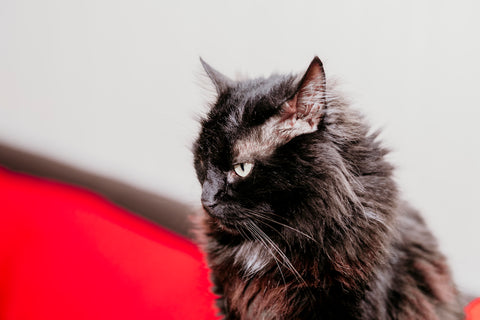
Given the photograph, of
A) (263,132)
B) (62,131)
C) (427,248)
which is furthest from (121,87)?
(427,248)

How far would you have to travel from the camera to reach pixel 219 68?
1.19 metres

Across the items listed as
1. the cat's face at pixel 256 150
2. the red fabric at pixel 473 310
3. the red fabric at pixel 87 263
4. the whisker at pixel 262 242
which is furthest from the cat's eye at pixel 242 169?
the red fabric at pixel 473 310

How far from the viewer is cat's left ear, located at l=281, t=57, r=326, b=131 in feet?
2.03

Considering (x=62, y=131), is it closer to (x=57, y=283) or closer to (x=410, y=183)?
(x=57, y=283)

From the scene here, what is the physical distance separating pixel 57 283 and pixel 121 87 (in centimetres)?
73

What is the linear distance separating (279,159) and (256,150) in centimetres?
5

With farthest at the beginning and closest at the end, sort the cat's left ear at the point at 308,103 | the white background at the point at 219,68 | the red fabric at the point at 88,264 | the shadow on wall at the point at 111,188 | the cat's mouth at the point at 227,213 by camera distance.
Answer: the shadow on wall at the point at 111,188 < the red fabric at the point at 88,264 < the white background at the point at 219,68 < the cat's mouth at the point at 227,213 < the cat's left ear at the point at 308,103

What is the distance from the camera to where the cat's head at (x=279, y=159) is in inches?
27.5

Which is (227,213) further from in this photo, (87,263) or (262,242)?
(87,263)

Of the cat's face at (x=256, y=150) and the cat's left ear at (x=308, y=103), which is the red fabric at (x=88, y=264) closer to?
the cat's face at (x=256, y=150)

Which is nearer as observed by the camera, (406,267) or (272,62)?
(406,267)

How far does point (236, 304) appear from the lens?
33.4 inches

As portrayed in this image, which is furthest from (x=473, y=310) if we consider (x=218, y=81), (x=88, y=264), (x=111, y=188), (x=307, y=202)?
(x=111, y=188)

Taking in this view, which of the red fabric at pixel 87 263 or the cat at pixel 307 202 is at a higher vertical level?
the cat at pixel 307 202
